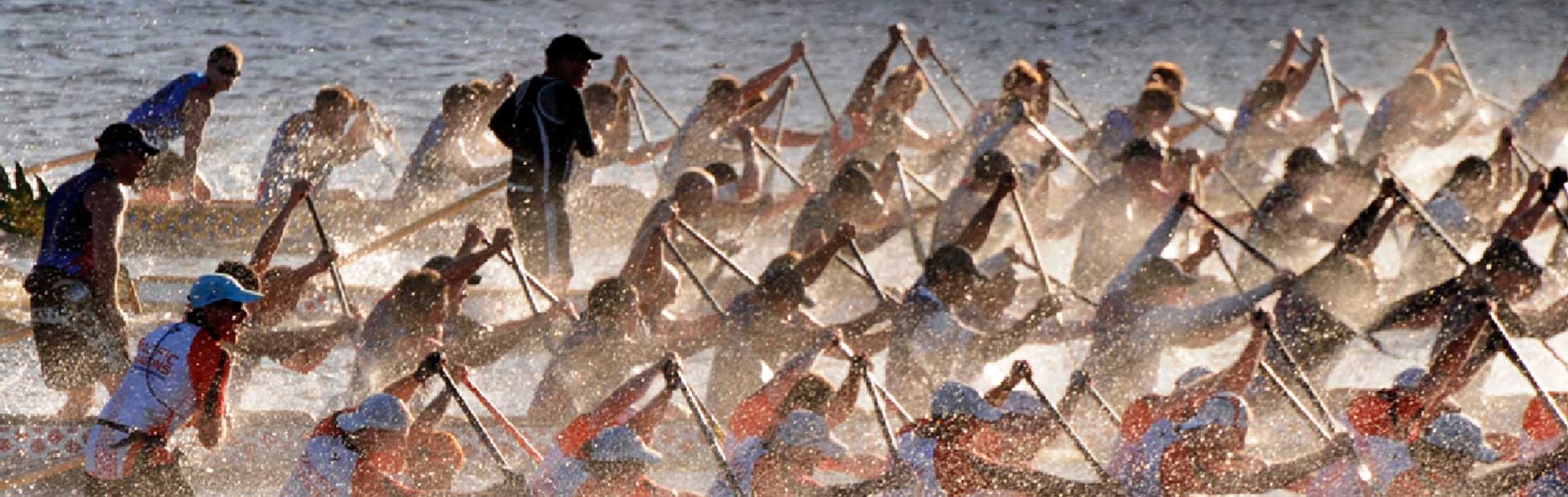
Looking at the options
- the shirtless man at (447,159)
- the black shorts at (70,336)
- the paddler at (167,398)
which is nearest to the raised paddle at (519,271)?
the black shorts at (70,336)

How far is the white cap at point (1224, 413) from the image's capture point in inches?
246

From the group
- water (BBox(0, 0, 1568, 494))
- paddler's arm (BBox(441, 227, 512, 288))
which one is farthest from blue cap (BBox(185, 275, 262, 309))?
water (BBox(0, 0, 1568, 494))

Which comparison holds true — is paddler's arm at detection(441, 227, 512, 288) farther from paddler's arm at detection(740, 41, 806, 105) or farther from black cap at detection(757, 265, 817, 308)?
paddler's arm at detection(740, 41, 806, 105)

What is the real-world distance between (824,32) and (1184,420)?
13913 mm

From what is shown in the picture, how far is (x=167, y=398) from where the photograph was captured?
239 inches

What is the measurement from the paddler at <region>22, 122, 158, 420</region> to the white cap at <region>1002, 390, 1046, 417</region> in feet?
8.85

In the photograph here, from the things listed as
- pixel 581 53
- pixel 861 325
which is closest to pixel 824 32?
pixel 581 53

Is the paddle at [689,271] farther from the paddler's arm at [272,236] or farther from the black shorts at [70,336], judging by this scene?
the black shorts at [70,336]

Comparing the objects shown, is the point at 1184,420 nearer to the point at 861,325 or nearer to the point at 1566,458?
the point at 1566,458

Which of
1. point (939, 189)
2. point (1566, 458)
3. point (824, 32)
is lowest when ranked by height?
point (824, 32)

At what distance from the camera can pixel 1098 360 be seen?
7.85 metres

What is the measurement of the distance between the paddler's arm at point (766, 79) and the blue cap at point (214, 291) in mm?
5323

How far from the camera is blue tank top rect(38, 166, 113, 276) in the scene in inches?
284

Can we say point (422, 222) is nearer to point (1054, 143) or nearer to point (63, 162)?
point (63, 162)
